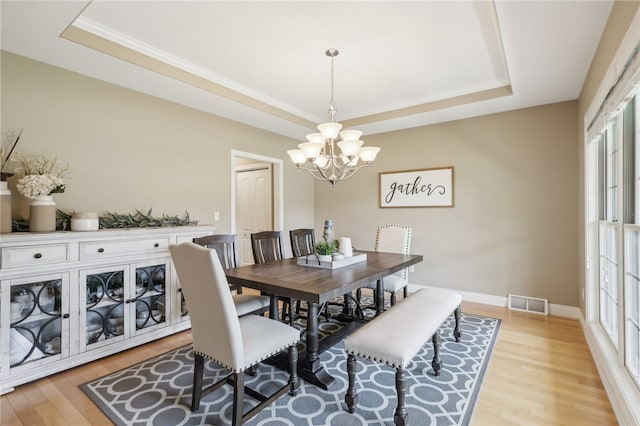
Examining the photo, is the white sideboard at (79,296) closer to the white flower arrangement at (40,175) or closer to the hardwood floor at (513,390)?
the hardwood floor at (513,390)

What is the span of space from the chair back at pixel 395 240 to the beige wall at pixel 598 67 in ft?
5.65

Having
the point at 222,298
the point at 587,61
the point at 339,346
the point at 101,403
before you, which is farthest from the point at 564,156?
the point at 101,403

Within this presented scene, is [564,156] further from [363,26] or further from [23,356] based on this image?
[23,356]

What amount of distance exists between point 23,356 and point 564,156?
17.6ft

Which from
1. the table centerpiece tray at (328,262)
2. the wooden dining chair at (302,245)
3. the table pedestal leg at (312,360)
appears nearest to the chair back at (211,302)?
the table pedestal leg at (312,360)

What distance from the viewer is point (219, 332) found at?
171 centimetres

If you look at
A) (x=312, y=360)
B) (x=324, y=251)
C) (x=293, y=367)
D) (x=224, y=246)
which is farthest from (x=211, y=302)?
(x=324, y=251)

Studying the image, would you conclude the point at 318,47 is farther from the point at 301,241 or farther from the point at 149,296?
the point at 149,296

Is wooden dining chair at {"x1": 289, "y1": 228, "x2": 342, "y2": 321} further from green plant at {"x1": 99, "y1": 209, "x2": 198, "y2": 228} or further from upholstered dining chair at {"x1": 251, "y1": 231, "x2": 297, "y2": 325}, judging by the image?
green plant at {"x1": 99, "y1": 209, "x2": 198, "y2": 228}

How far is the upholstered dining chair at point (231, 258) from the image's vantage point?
8.62ft

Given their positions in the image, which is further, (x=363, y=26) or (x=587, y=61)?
(x=587, y=61)

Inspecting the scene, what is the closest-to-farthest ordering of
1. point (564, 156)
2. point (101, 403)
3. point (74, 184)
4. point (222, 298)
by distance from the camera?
point (222, 298) → point (101, 403) → point (74, 184) → point (564, 156)

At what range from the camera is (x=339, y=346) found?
2.84 meters

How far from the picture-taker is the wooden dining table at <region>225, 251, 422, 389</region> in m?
1.93
